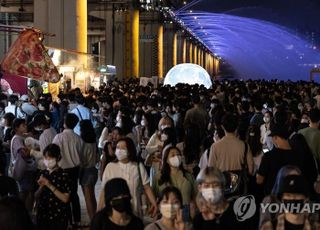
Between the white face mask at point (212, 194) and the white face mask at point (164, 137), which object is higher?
the white face mask at point (164, 137)

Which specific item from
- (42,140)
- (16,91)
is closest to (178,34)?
(16,91)

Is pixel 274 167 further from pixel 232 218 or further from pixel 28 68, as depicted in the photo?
pixel 28 68

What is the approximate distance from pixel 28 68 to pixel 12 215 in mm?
12781

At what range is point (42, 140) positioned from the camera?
9172 mm

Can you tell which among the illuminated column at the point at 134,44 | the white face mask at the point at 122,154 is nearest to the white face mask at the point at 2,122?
the white face mask at the point at 122,154

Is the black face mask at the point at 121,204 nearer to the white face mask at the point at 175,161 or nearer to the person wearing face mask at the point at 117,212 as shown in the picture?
the person wearing face mask at the point at 117,212

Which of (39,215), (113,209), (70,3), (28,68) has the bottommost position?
(39,215)

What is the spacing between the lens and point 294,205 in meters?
4.57

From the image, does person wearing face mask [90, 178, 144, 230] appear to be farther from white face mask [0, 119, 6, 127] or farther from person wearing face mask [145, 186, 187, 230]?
white face mask [0, 119, 6, 127]

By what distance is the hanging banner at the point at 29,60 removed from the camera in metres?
16.6

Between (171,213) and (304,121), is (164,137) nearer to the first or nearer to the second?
(304,121)

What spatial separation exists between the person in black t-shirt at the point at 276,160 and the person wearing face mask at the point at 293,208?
2.08 m

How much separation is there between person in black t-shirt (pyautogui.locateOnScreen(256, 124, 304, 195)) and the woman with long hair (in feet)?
9.88

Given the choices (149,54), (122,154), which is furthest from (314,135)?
(149,54)
